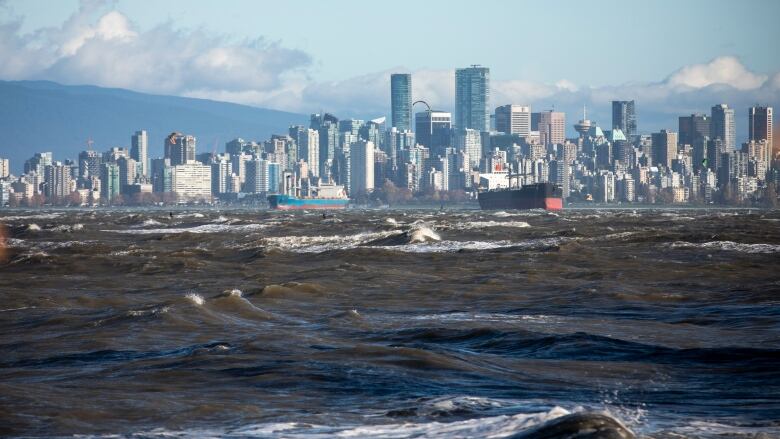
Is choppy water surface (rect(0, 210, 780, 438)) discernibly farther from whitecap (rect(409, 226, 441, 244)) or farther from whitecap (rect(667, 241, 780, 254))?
whitecap (rect(409, 226, 441, 244))

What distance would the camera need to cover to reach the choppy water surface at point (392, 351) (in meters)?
14.8

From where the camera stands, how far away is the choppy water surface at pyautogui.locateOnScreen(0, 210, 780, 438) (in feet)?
48.4

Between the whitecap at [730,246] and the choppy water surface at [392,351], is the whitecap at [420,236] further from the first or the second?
the choppy water surface at [392,351]

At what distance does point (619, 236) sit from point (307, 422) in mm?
56767

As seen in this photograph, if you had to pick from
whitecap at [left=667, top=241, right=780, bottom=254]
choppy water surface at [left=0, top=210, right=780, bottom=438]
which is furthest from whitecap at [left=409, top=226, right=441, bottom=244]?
choppy water surface at [left=0, top=210, right=780, bottom=438]

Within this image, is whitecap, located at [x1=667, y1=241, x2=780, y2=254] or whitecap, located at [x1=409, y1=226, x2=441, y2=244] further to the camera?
whitecap, located at [x1=409, y1=226, x2=441, y2=244]

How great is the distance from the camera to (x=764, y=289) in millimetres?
32656

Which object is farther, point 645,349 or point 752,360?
point 645,349

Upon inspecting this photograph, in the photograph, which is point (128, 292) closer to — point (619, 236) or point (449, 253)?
point (449, 253)

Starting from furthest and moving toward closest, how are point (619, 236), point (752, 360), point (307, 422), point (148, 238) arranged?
point (148, 238) < point (619, 236) < point (752, 360) < point (307, 422)

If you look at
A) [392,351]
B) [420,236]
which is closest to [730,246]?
[420,236]

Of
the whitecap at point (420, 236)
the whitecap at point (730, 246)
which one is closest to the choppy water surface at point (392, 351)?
the whitecap at point (730, 246)

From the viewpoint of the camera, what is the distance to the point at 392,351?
792 inches

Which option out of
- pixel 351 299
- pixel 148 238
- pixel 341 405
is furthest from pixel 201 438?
pixel 148 238
